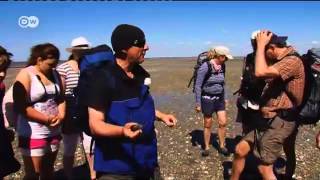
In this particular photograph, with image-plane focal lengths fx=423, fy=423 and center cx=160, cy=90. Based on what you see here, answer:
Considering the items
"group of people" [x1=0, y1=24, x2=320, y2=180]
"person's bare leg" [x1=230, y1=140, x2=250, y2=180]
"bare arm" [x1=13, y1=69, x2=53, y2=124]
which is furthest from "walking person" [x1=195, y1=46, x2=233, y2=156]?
"bare arm" [x1=13, y1=69, x2=53, y2=124]

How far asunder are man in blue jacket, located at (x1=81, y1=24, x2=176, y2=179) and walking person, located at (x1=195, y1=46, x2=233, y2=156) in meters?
5.60

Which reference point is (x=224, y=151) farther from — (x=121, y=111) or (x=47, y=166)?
(x=121, y=111)

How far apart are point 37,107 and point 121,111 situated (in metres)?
2.46

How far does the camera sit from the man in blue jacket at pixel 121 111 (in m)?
4.12

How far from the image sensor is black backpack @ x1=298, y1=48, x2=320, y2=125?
21.4 ft

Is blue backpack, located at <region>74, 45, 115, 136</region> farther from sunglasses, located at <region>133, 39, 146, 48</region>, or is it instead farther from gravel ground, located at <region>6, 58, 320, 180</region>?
gravel ground, located at <region>6, 58, 320, 180</region>

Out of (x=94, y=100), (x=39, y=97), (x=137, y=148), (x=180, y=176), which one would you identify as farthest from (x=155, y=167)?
(x=180, y=176)

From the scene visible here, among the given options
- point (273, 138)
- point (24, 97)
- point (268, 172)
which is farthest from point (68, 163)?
point (273, 138)

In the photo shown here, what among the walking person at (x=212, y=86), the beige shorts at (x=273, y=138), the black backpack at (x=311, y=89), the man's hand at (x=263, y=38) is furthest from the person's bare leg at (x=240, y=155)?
the walking person at (x=212, y=86)

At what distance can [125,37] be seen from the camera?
433 centimetres

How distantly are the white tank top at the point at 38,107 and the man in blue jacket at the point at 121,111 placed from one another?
218 cm

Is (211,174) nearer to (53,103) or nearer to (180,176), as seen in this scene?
(180,176)

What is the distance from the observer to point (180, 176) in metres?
9.29

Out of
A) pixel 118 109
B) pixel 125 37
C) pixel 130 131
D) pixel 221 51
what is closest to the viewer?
pixel 130 131
